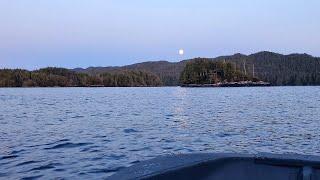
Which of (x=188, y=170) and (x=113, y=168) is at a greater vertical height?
(x=188, y=170)

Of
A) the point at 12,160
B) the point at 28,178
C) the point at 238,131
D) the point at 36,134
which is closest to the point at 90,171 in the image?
the point at 28,178

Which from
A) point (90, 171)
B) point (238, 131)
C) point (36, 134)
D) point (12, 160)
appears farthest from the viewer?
point (238, 131)

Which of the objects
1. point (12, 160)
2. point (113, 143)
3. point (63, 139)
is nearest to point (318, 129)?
point (113, 143)

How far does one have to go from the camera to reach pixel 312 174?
8.48 metres

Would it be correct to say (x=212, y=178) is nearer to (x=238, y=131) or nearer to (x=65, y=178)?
(x=65, y=178)

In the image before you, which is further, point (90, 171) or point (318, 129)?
point (318, 129)

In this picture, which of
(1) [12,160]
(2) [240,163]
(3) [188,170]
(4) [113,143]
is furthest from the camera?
(4) [113,143]

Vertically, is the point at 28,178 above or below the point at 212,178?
below

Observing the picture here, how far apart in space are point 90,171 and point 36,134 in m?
16.7

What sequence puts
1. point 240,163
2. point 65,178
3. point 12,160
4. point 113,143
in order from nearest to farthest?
point 240,163
point 65,178
point 12,160
point 113,143

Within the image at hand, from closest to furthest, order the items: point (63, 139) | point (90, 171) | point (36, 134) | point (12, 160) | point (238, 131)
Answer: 1. point (90, 171)
2. point (12, 160)
3. point (63, 139)
4. point (36, 134)
5. point (238, 131)

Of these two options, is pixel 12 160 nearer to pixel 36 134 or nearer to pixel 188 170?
pixel 36 134

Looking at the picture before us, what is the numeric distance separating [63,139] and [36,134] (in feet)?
14.4

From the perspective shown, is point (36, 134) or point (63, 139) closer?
point (63, 139)
